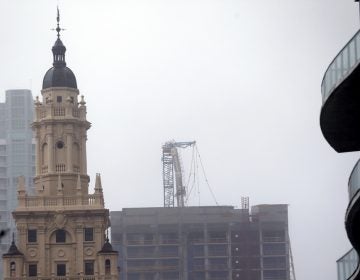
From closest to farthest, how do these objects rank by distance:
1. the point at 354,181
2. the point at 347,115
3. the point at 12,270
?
the point at 354,181, the point at 347,115, the point at 12,270

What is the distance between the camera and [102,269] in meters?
150

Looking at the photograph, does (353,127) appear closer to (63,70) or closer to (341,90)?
(341,90)

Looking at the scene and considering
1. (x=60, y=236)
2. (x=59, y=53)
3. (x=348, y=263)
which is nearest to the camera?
(x=348, y=263)

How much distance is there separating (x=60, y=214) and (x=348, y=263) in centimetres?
8620

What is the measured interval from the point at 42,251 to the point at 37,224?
273 centimetres

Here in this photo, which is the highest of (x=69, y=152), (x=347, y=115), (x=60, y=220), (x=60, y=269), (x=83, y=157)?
(x=69, y=152)

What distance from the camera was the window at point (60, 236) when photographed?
506ft

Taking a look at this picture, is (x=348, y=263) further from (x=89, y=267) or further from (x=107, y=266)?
(x=89, y=267)

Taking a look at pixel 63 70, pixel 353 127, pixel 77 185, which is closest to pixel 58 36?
pixel 63 70

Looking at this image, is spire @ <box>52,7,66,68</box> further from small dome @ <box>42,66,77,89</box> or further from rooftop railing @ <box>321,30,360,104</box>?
rooftop railing @ <box>321,30,360,104</box>

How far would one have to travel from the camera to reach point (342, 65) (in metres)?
62.4

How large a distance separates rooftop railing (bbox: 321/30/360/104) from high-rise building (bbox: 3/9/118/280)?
87326 millimetres

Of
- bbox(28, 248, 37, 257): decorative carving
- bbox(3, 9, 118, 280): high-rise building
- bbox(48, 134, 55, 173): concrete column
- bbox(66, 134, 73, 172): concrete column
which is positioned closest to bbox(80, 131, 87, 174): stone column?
bbox(3, 9, 118, 280): high-rise building

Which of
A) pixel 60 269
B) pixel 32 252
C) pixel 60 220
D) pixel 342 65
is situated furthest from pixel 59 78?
pixel 342 65
